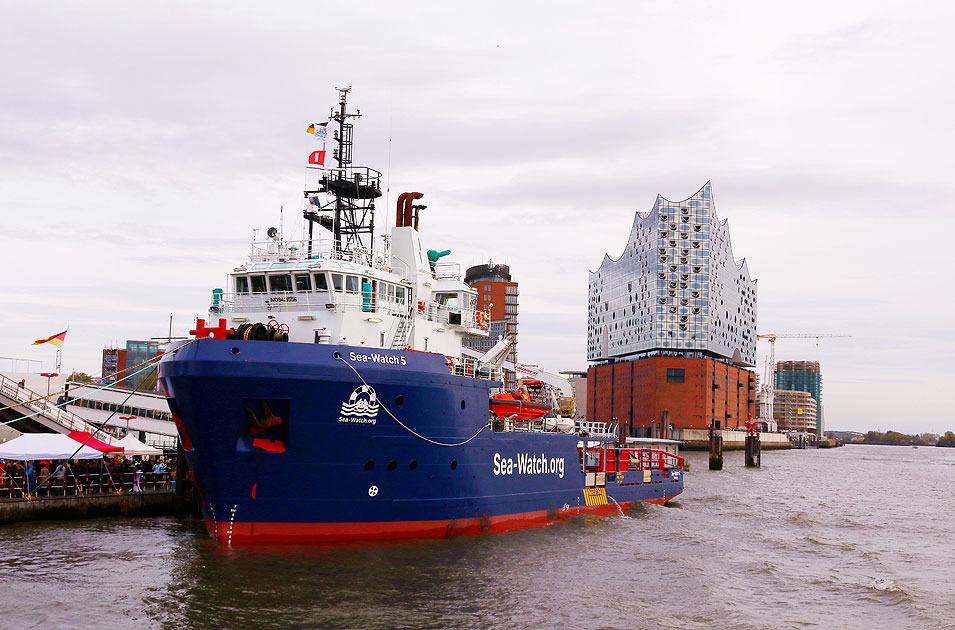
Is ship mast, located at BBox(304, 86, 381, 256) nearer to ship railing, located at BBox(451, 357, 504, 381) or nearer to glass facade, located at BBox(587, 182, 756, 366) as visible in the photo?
ship railing, located at BBox(451, 357, 504, 381)

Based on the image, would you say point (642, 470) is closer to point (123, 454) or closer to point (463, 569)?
point (463, 569)

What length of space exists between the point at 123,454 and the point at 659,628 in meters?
19.7

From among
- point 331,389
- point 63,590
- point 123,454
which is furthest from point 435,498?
point 123,454

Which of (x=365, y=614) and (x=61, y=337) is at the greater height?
(x=61, y=337)

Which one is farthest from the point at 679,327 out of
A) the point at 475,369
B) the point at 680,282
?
the point at 475,369

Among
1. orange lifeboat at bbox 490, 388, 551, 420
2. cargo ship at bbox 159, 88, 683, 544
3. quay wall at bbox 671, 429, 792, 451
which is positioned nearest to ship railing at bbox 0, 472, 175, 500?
cargo ship at bbox 159, 88, 683, 544

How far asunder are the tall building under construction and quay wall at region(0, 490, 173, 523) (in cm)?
10162

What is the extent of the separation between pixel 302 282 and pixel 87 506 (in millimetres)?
9018

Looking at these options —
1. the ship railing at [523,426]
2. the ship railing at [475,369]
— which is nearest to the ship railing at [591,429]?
the ship railing at [523,426]

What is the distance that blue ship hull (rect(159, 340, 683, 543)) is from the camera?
61.1 feet

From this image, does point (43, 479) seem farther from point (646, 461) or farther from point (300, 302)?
point (646, 461)

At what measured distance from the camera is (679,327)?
126938 mm

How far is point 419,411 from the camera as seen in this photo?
67.6ft

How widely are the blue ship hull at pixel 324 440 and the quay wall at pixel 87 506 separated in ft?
19.0
